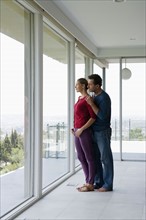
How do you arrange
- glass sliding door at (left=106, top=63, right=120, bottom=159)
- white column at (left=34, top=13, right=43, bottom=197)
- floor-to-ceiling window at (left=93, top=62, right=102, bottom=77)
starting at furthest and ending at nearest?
floor-to-ceiling window at (left=93, top=62, right=102, bottom=77) → glass sliding door at (left=106, top=63, right=120, bottom=159) → white column at (left=34, top=13, right=43, bottom=197)

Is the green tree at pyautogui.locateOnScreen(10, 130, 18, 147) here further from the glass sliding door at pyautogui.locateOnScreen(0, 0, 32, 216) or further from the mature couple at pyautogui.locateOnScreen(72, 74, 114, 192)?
the mature couple at pyautogui.locateOnScreen(72, 74, 114, 192)

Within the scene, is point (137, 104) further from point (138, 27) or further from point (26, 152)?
point (26, 152)

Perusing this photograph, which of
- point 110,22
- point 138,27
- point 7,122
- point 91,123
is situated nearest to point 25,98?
point 7,122

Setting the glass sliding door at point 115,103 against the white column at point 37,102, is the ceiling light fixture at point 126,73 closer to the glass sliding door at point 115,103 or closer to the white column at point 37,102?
the glass sliding door at point 115,103

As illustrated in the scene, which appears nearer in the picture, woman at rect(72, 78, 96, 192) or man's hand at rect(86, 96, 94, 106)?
man's hand at rect(86, 96, 94, 106)

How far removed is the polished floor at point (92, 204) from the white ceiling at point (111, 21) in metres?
2.45

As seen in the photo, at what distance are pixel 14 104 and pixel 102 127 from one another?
1.37 m

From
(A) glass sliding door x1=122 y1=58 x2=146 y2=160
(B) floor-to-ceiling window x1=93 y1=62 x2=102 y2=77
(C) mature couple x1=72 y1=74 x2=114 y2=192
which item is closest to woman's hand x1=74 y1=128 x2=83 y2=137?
(C) mature couple x1=72 y1=74 x2=114 y2=192

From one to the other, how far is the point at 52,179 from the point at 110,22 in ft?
8.48

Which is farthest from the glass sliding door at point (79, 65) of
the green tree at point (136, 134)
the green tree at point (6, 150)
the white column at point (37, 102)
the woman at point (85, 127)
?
the green tree at point (6, 150)

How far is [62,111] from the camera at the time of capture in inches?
239

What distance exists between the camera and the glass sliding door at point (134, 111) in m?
8.36

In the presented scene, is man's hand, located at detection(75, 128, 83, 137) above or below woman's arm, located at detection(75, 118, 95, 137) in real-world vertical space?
below

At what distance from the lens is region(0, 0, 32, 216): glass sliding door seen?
12.0ft
